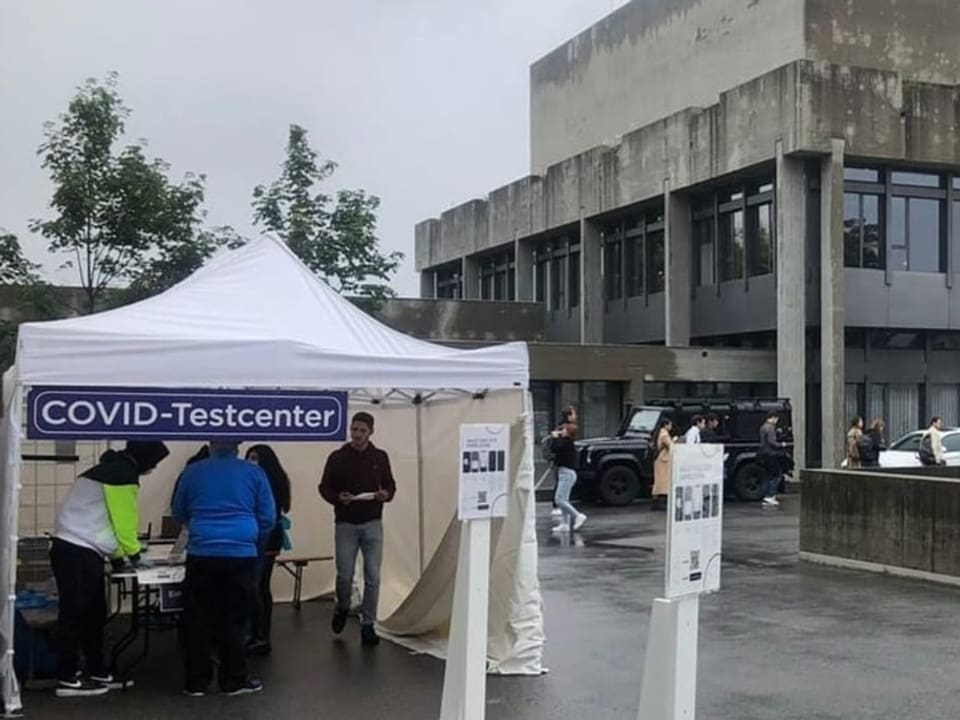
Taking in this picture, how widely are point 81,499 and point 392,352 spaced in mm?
2339

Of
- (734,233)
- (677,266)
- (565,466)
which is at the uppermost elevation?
(734,233)

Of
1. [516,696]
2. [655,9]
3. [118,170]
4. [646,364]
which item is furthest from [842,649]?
[655,9]

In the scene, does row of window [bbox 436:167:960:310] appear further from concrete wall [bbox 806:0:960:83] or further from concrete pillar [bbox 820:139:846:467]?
concrete wall [bbox 806:0:960:83]

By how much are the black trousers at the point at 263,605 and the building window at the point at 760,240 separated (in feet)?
81.5

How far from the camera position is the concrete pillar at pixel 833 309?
30688 millimetres

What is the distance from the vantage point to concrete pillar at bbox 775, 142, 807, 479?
30.9 m

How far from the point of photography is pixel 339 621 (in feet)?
33.1

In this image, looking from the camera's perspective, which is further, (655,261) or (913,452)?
(655,261)

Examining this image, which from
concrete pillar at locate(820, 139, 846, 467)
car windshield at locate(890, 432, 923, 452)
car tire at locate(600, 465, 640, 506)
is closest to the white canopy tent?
car tire at locate(600, 465, 640, 506)

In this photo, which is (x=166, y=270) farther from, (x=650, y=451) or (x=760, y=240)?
(x=760, y=240)

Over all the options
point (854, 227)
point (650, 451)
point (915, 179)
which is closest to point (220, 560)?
point (650, 451)

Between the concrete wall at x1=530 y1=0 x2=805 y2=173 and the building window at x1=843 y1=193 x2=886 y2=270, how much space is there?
442cm

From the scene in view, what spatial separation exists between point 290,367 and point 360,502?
1.90 m

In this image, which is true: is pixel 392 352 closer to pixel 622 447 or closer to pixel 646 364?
pixel 622 447
